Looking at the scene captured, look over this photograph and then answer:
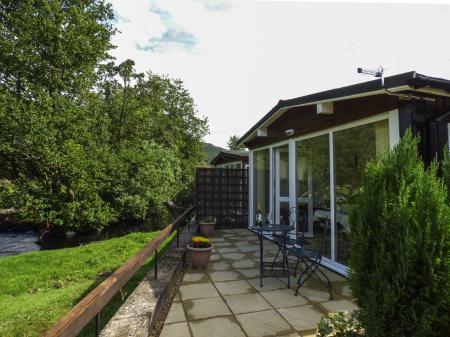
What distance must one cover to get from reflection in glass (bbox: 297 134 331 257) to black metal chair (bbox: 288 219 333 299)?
125 mm

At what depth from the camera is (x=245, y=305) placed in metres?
3.01

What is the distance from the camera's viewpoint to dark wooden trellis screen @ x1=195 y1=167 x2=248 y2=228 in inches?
328

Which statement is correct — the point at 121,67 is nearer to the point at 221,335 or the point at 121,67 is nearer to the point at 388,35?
the point at 388,35

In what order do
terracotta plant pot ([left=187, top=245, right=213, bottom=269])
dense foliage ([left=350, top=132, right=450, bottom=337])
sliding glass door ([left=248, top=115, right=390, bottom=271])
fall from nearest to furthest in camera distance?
dense foliage ([left=350, top=132, right=450, bottom=337]) → sliding glass door ([left=248, top=115, right=390, bottom=271]) → terracotta plant pot ([left=187, top=245, right=213, bottom=269])

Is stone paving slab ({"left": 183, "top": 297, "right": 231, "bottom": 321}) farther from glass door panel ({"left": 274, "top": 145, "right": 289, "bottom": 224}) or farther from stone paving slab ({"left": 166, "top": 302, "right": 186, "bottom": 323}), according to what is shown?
glass door panel ({"left": 274, "top": 145, "right": 289, "bottom": 224})

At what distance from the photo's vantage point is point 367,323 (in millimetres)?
1776

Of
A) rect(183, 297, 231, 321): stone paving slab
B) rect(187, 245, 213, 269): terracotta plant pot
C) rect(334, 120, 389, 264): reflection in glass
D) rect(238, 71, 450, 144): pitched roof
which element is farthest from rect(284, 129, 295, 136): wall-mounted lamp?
rect(183, 297, 231, 321): stone paving slab

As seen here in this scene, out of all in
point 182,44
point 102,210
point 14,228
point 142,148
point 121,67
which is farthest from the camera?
point 121,67

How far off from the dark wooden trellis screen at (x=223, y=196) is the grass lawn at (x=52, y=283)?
2.13 meters

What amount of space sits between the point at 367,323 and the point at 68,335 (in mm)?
1736

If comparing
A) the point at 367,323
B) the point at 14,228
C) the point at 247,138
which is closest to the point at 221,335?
the point at 367,323

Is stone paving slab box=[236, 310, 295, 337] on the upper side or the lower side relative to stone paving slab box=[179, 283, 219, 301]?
lower

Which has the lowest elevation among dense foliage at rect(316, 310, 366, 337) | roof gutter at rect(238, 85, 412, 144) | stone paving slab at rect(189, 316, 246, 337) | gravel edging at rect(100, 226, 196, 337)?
stone paving slab at rect(189, 316, 246, 337)

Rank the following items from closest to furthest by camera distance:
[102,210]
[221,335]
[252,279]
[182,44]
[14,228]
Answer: [221,335]
[252,279]
[182,44]
[102,210]
[14,228]
